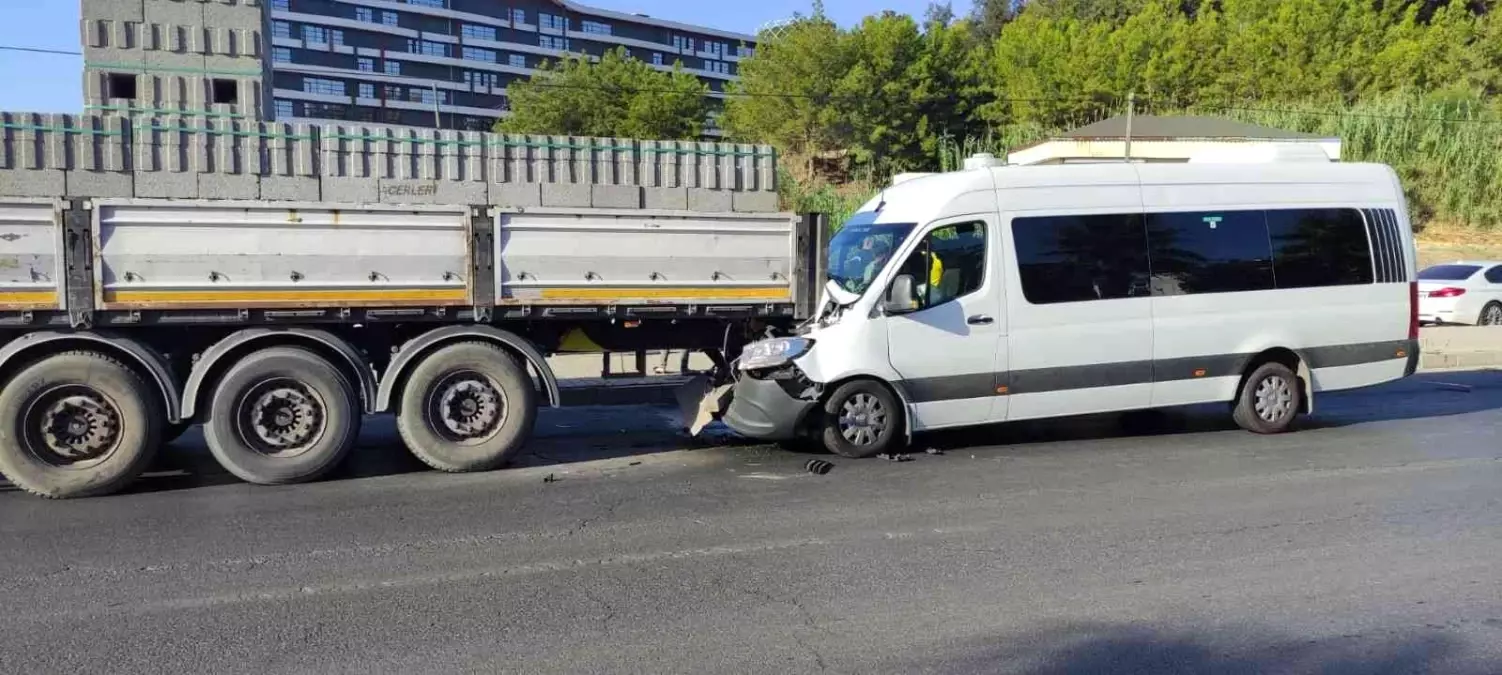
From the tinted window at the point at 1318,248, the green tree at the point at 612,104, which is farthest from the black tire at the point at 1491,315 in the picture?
the green tree at the point at 612,104

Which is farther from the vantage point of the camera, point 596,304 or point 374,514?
point 596,304

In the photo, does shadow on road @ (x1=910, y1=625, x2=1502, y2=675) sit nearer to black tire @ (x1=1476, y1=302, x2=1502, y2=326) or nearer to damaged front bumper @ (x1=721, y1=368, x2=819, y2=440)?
damaged front bumper @ (x1=721, y1=368, x2=819, y2=440)

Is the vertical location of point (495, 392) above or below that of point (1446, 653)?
above

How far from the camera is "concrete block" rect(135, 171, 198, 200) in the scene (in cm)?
968

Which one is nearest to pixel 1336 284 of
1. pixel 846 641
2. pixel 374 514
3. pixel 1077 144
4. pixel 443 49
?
pixel 846 641

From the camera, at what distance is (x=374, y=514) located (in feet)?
22.2

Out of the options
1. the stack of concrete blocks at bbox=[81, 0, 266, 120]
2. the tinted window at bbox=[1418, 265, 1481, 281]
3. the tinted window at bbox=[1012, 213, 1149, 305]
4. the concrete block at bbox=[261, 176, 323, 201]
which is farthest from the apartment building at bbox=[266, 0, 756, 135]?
the tinted window at bbox=[1012, 213, 1149, 305]

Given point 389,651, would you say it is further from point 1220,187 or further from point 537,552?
point 1220,187

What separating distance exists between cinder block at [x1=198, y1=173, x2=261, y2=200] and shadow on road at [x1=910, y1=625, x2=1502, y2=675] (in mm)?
8335

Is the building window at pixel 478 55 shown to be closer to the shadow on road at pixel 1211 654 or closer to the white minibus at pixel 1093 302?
the white minibus at pixel 1093 302

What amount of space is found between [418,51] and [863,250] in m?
88.6

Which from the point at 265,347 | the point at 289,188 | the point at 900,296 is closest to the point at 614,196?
the point at 289,188

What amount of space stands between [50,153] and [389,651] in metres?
7.04

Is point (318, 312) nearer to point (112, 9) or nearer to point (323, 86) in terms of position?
point (112, 9)
